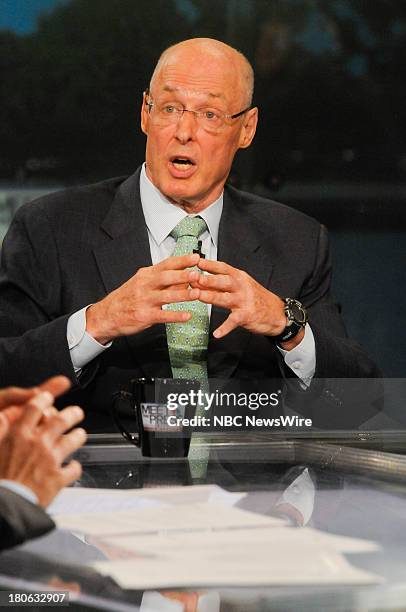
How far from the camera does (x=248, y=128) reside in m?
2.42

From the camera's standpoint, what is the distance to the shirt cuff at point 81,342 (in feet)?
6.27

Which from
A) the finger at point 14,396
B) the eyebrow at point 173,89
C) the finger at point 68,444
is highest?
the eyebrow at point 173,89

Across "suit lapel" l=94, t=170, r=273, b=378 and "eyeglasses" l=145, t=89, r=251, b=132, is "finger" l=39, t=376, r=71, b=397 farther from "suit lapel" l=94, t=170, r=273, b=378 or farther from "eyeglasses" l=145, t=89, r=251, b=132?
"eyeglasses" l=145, t=89, r=251, b=132

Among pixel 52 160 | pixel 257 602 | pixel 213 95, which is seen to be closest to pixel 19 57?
pixel 52 160

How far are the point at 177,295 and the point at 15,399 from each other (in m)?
0.84

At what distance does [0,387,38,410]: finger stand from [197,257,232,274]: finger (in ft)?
2.77

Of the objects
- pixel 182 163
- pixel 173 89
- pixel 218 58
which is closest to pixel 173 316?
pixel 182 163

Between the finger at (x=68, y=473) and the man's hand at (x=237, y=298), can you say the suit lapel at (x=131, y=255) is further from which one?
the finger at (x=68, y=473)

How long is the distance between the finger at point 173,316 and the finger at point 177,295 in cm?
2

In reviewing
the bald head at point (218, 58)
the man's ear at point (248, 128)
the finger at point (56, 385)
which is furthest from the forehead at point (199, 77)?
the finger at point (56, 385)

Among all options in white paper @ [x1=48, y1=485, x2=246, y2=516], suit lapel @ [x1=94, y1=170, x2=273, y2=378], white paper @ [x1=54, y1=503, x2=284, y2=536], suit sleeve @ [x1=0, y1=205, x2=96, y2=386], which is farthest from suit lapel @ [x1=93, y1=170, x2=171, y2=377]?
white paper @ [x1=54, y1=503, x2=284, y2=536]

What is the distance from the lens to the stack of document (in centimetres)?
88

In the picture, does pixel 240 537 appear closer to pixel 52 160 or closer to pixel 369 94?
pixel 52 160

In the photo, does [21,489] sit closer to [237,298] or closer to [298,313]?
[237,298]
